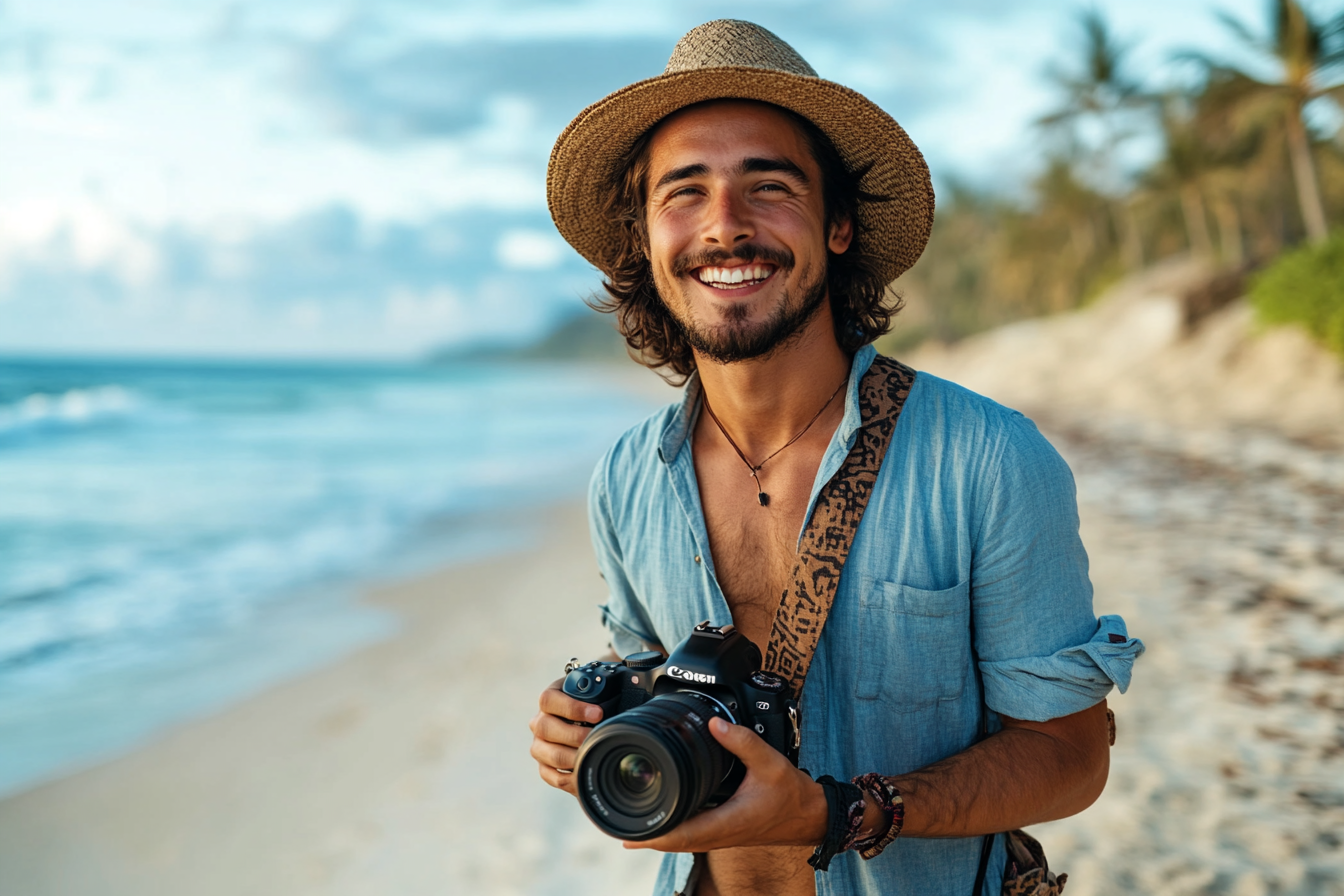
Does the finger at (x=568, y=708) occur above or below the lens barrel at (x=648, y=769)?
above

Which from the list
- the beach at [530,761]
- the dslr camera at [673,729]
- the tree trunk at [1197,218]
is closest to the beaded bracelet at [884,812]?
the dslr camera at [673,729]

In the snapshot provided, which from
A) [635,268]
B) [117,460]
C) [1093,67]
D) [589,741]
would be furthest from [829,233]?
[1093,67]

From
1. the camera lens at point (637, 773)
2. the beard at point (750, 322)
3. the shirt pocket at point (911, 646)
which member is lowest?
the camera lens at point (637, 773)

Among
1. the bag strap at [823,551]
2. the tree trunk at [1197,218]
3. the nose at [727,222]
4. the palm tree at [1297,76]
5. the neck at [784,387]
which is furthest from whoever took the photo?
Result: the tree trunk at [1197,218]

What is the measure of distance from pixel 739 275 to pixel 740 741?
921 mm

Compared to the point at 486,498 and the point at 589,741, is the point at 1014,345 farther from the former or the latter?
the point at 589,741

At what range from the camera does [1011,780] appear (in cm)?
149

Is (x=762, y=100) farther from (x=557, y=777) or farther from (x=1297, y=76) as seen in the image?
(x=1297, y=76)

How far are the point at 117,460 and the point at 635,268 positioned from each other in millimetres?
16380

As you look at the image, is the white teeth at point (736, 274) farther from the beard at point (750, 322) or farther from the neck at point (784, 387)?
the neck at point (784, 387)

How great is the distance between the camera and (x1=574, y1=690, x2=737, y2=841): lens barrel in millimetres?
1219

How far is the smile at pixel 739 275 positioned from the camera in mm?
1813

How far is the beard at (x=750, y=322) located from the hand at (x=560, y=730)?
717 mm

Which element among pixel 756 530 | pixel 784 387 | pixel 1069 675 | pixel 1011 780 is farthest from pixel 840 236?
pixel 1011 780
